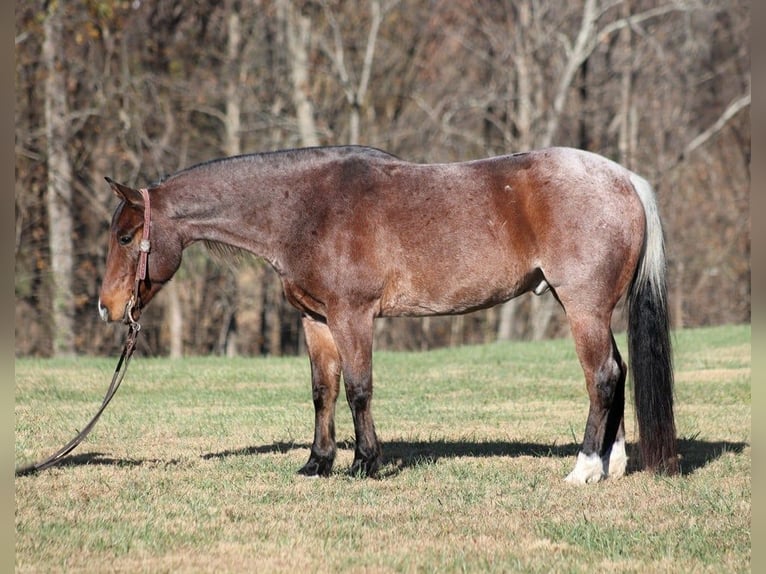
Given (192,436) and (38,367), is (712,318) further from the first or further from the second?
(192,436)

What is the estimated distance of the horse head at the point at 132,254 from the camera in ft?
23.6

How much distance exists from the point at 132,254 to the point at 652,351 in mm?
3628

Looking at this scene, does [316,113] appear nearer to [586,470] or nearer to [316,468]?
[316,468]

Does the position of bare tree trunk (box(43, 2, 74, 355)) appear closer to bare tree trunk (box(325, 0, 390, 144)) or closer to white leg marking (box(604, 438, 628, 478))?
bare tree trunk (box(325, 0, 390, 144))

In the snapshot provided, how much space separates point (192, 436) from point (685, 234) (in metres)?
19.6

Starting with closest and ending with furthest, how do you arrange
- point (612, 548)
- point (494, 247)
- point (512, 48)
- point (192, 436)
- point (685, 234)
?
1. point (612, 548)
2. point (494, 247)
3. point (192, 436)
4. point (512, 48)
5. point (685, 234)

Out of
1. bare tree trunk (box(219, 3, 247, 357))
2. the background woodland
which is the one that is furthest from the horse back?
bare tree trunk (box(219, 3, 247, 357))

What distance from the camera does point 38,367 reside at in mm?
14180

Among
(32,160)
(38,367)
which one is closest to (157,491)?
(38,367)

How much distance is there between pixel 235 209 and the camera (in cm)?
732

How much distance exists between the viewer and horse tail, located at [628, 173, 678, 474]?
7152mm

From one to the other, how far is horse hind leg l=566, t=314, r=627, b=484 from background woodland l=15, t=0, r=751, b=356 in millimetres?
14354

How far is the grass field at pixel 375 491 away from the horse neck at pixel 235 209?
1.63 m

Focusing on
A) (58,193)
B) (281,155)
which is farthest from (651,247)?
(58,193)
